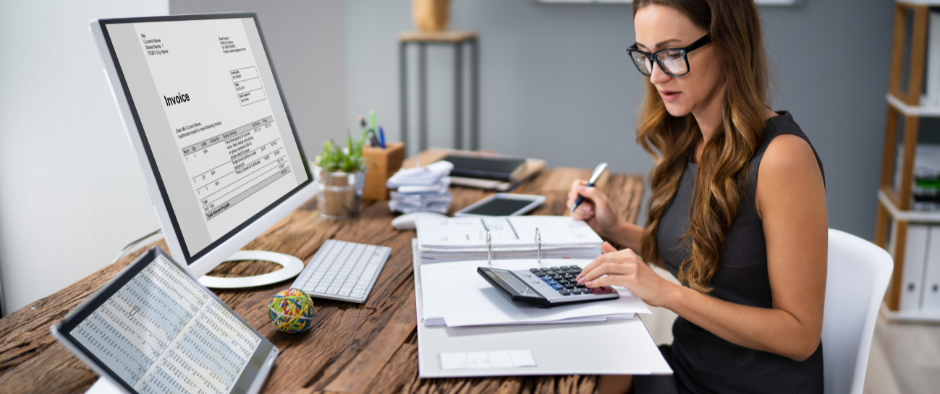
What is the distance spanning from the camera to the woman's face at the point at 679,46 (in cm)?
107

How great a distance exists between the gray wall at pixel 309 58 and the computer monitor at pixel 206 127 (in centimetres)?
55

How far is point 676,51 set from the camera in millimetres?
1078

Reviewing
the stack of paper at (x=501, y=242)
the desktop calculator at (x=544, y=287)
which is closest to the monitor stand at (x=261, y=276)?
the stack of paper at (x=501, y=242)

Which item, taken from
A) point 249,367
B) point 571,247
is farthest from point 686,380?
point 249,367

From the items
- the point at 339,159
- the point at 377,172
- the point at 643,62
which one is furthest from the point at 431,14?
the point at 643,62

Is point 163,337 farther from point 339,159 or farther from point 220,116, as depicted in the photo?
point 339,159

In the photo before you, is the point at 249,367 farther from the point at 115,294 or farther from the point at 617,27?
the point at 617,27

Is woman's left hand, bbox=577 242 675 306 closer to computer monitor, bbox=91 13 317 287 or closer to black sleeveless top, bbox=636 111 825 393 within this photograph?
black sleeveless top, bbox=636 111 825 393

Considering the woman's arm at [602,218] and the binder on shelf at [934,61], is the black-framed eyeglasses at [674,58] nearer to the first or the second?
the woman's arm at [602,218]

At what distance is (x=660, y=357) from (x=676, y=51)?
0.52 m

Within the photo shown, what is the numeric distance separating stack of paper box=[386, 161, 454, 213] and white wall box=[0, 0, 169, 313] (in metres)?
0.55

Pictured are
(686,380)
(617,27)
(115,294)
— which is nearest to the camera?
(115,294)

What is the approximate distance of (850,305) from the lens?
1.12 m

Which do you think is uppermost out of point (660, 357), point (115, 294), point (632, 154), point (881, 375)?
point (115, 294)
